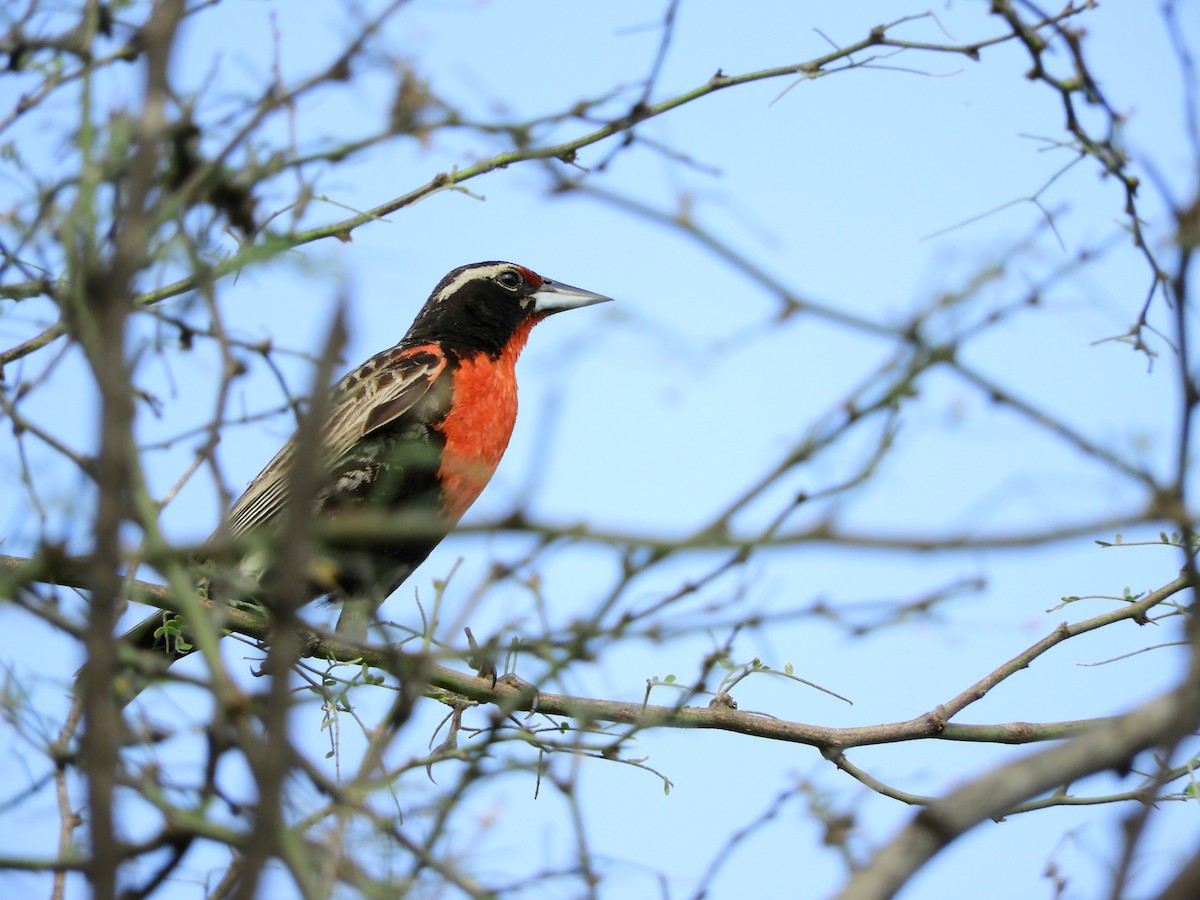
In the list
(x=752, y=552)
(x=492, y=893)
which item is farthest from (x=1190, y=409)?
(x=492, y=893)

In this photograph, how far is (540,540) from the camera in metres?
1.43

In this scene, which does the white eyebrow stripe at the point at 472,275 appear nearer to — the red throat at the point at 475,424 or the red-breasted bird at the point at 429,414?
the red-breasted bird at the point at 429,414

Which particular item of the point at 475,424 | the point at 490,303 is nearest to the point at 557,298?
the point at 490,303

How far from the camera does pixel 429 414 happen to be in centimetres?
561

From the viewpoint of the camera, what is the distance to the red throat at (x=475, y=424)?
17.6 feet

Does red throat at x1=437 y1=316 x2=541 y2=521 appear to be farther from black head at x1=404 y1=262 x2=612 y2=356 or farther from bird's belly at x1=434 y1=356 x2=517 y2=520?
black head at x1=404 y1=262 x2=612 y2=356

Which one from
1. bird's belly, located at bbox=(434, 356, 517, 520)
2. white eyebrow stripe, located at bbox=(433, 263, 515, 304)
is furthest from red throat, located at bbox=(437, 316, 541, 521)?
white eyebrow stripe, located at bbox=(433, 263, 515, 304)

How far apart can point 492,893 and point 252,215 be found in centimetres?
99

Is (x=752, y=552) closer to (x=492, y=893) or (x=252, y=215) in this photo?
(x=492, y=893)

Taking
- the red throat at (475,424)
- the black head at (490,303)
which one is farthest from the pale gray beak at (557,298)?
the red throat at (475,424)

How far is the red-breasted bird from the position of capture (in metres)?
5.20

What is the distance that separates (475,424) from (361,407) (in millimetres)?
493

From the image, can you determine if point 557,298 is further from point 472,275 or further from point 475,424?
Answer: point 475,424

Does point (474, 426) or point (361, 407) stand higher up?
point (361, 407)
